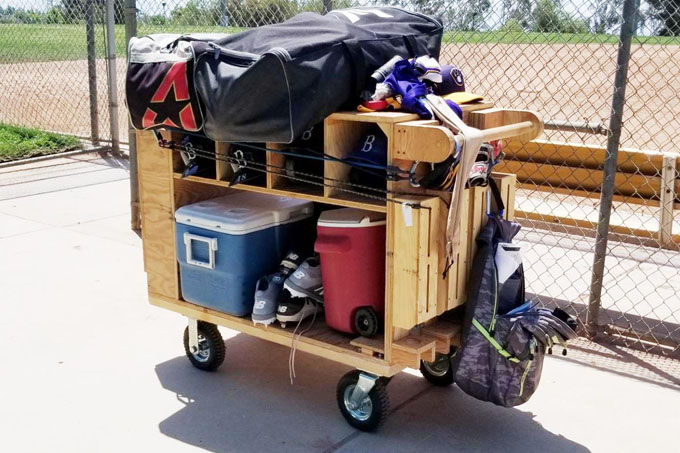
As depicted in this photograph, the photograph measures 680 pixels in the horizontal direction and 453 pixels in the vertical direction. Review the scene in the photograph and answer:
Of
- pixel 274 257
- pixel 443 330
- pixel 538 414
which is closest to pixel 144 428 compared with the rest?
pixel 274 257

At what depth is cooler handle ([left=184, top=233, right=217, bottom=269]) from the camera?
4.05m

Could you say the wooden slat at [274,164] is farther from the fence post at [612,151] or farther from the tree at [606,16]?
the tree at [606,16]

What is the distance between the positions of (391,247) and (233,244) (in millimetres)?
867

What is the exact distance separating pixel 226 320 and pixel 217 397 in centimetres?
37

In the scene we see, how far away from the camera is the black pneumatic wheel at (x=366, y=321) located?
371cm

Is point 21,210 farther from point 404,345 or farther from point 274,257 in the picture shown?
point 404,345

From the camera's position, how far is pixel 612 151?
15.0 ft

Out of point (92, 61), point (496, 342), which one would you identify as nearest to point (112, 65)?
point (92, 61)

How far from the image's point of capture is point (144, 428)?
12.5 ft

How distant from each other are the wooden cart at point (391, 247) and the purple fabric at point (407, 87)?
6 centimetres

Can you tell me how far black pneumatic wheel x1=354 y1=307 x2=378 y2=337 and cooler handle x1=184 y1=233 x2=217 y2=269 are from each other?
78 cm

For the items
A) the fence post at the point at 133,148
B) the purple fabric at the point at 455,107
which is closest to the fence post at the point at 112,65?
the fence post at the point at 133,148

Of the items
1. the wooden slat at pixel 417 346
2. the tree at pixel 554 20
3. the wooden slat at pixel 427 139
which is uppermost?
the tree at pixel 554 20

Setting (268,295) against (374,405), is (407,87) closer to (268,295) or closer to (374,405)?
(268,295)
